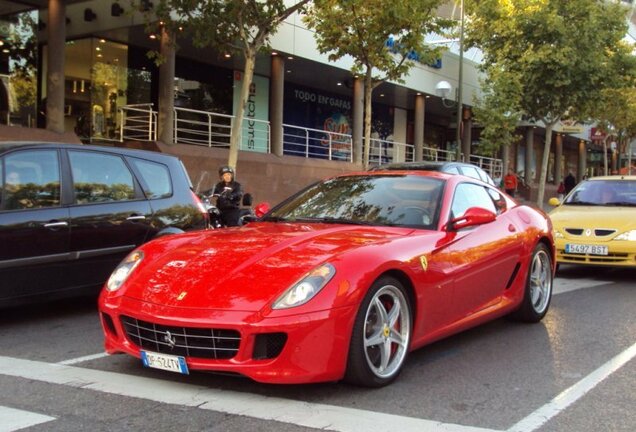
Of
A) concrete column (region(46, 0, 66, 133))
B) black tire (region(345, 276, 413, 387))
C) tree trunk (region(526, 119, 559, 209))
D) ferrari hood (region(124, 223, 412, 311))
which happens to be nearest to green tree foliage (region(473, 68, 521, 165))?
tree trunk (region(526, 119, 559, 209))

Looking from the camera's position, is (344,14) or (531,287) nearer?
(531,287)

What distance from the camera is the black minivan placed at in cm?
563

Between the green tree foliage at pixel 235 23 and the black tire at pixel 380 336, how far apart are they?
8622mm

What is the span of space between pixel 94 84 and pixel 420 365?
17355mm

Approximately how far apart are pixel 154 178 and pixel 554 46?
59.4 feet

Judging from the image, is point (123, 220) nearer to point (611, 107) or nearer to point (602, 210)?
point (602, 210)

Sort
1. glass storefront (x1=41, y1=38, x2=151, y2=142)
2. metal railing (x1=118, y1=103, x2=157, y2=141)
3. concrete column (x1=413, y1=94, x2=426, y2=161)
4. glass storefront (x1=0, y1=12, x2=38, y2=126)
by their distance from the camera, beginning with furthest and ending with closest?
concrete column (x1=413, y1=94, x2=426, y2=161) < glass storefront (x1=41, y1=38, x2=151, y2=142) < metal railing (x1=118, y1=103, x2=157, y2=141) < glass storefront (x1=0, y1=12, x2=38, y2=126)

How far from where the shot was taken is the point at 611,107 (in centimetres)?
2844

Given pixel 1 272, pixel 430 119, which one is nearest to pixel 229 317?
pixel 1 272

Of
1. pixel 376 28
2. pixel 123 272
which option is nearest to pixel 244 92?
pixel 376 28

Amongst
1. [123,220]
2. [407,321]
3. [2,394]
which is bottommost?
[2,394]

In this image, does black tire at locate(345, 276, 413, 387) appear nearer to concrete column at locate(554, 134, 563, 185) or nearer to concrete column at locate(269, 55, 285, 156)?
concrete column at locate(269, 55, 285, 156)

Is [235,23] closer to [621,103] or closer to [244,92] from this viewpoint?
[244,92]

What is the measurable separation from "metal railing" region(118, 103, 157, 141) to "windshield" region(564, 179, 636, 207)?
11.2 m
